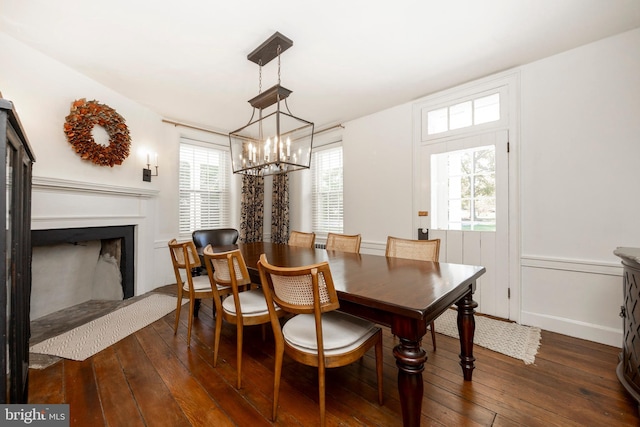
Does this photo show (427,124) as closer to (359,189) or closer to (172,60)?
(359,189)

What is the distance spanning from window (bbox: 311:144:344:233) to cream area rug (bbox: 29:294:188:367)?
→ 2481mm

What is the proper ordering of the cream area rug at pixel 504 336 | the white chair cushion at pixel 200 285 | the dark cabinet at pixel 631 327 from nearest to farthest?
the dark cabinet at pixel 631 327, the cream area rug at pixel 504 336, the white chair cushion at pixel 200 285

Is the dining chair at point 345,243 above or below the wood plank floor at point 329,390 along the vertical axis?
above

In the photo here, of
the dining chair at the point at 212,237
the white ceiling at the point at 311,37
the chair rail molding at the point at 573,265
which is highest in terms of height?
the white ceiling at the point at 311,37

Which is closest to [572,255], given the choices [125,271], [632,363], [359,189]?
[632,363]

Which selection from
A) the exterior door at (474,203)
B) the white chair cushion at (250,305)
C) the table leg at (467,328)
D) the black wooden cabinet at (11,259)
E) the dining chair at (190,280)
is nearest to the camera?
the black wooden cabinet at (11,259)

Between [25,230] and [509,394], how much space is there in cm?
297

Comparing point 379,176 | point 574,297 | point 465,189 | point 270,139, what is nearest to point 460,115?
point 465,189

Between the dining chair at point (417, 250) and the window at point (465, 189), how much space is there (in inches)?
41.6

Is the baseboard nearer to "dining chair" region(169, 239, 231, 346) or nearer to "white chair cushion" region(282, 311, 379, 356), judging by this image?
"white chair cushion" region(282, 311, 379, 356)

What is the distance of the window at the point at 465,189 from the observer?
285 cm

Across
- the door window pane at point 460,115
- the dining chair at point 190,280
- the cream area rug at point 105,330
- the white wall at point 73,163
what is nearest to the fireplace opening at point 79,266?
the white wall at point 73,163

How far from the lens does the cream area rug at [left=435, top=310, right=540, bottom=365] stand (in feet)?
6.86

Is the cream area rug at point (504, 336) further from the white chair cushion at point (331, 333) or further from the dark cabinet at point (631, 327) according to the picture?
the white chair cushion at point (331, 333)
